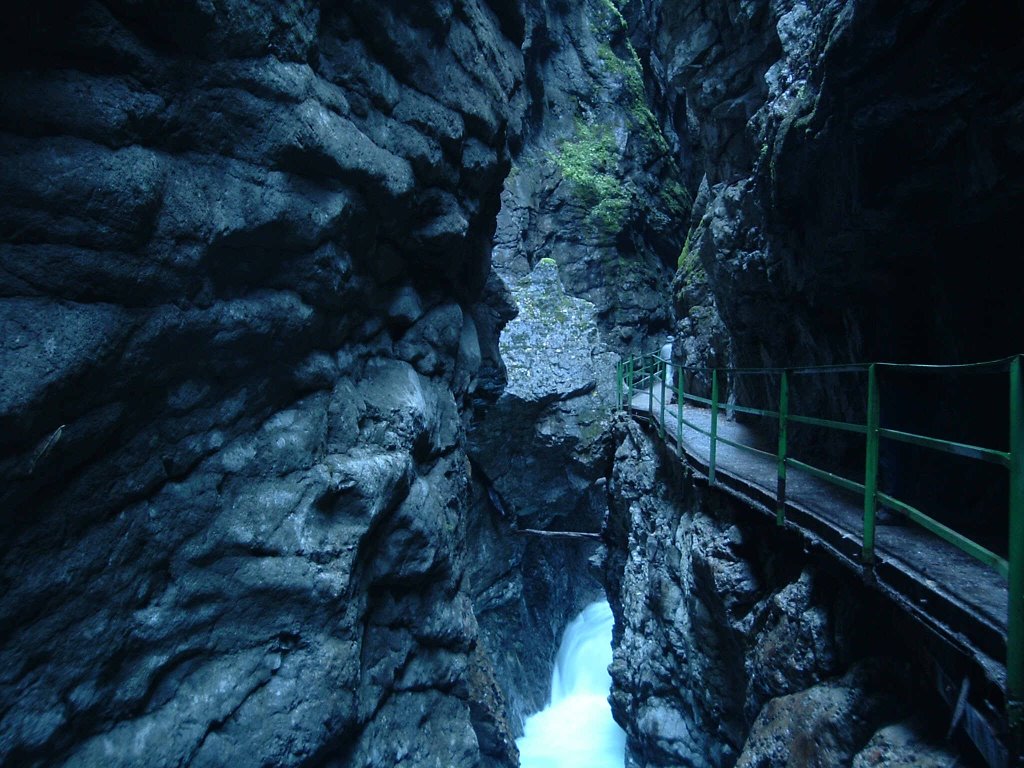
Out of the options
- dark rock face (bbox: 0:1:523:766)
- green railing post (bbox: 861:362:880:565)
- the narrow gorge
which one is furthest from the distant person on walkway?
green railing post (bbox: 861:362:880:565)

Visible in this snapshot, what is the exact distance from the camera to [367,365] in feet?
20.0

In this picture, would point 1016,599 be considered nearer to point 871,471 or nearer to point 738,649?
point 871,471

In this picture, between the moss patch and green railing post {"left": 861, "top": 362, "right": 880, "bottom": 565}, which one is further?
the moss patch

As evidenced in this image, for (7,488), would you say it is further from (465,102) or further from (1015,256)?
(1015,256)

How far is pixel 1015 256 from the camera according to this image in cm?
375

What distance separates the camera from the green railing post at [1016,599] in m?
2.03

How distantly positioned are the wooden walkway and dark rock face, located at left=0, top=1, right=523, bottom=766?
3422mm

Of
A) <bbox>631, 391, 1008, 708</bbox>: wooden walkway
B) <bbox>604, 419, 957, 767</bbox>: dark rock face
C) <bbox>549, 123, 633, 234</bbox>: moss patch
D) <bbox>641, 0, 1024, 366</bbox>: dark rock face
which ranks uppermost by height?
<bbox>549, 123, 633, 234</bbox>: moss patch

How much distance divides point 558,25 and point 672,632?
22.1 m

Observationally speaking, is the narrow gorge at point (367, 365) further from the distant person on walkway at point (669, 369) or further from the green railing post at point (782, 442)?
the distant person on walkway at point (669, 369)

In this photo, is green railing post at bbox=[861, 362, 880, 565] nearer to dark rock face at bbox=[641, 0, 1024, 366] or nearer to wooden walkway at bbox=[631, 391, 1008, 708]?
wooden walkway at bbox=[631, 391, 1008, 708]

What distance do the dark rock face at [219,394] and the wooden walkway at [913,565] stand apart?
3.42 m

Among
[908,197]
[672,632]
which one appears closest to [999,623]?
[908,197]

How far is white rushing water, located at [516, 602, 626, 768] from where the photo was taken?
43.6ft
